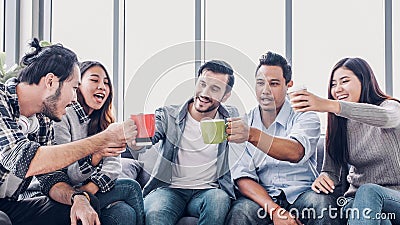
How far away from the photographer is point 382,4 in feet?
12.1

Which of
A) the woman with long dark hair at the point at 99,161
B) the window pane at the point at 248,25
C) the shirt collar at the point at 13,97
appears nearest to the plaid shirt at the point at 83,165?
the woman with long dark hair at the point at 99,161

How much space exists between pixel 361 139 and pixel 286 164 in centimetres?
36

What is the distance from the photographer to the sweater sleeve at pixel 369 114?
2.49 meters

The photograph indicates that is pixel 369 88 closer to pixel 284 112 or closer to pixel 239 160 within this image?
pixel 284 112

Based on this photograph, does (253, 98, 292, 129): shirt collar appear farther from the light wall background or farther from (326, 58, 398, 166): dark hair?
the light wall background

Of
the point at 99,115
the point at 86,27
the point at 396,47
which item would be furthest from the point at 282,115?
the point at 86,27

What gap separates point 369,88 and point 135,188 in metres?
1.19

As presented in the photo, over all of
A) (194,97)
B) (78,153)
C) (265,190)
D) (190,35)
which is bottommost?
(265,190)

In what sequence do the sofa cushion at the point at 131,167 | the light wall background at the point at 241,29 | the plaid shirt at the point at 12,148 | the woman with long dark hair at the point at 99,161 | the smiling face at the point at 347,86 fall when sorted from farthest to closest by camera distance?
the light wall background at the point at 241,29, the sofa cushion at the point at 131,167, the smiling face at the point at 347,86, the woman with long dark hair at the point at 99,161, the plaid shirt at the point at 12,148

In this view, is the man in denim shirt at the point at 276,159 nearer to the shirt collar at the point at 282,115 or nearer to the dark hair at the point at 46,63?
the shirt collar at the point at 282,115

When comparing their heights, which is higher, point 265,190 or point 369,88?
point 369,88

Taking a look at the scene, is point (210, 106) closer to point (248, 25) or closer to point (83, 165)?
point (83, 165)

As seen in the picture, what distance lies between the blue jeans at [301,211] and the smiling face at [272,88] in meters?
0.47

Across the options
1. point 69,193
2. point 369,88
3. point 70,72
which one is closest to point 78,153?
point 69,193
